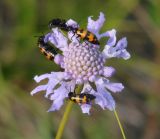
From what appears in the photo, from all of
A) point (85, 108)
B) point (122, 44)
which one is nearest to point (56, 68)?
point (122, 44)

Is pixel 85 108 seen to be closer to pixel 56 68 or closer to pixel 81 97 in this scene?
pixel 81 97

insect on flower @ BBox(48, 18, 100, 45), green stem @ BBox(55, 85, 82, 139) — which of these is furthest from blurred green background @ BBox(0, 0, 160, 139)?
green stem @ BBox(55, 85, 82, 139)

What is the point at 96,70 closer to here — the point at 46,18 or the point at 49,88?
the point at 49,88

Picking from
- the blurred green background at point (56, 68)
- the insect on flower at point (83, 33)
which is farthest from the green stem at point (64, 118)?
the blurred green background at point (56, 68)

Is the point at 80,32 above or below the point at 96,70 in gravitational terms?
above

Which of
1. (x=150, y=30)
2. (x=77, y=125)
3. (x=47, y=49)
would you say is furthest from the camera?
(x=150, y=30)

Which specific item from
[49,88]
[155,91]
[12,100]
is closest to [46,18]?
[12,100]

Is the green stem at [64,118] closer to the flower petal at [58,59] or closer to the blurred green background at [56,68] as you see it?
the flower petal at [58,59]
